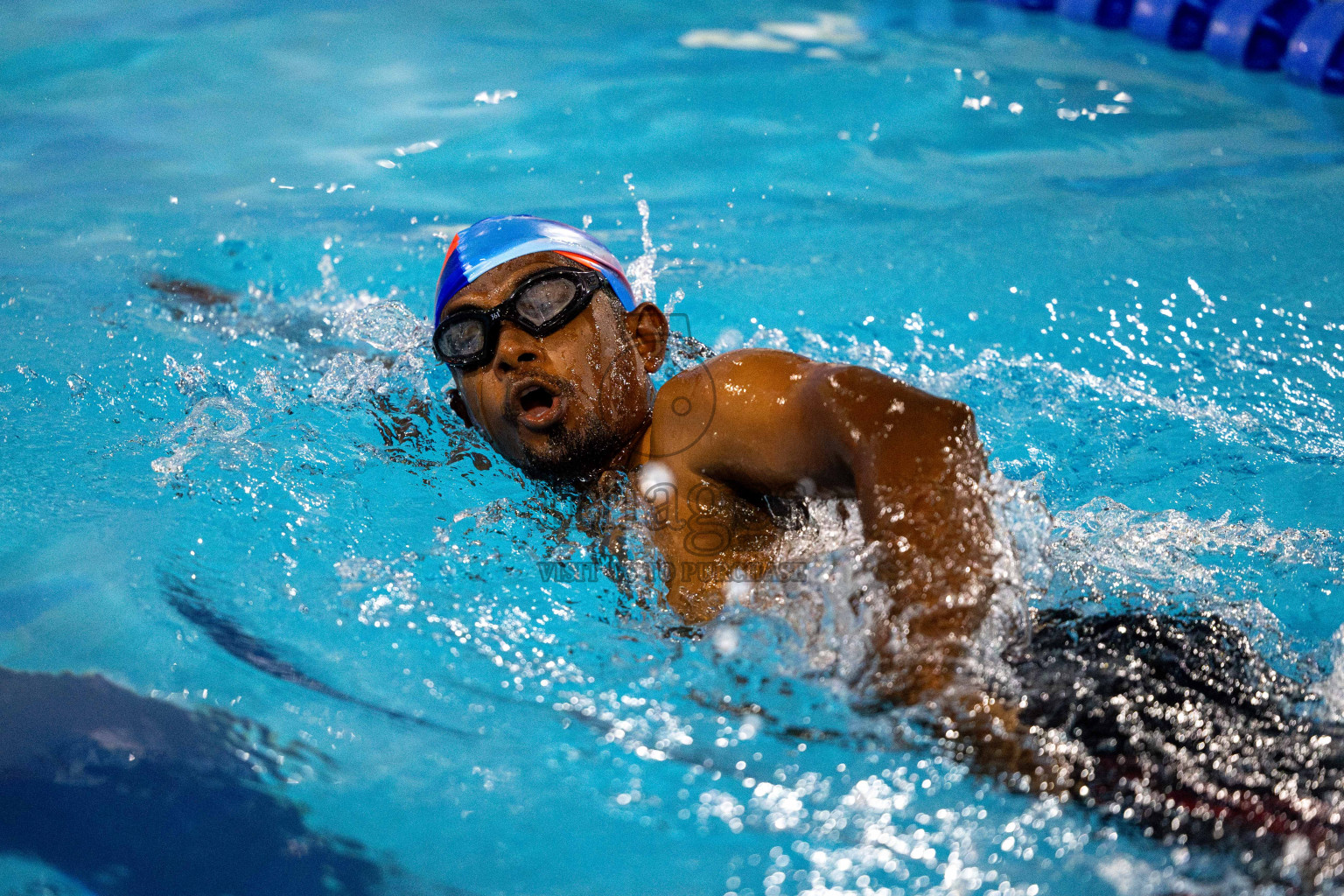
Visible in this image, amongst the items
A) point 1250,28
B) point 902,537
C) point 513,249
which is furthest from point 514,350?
point 1250,28

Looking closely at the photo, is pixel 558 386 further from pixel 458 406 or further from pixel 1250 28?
pixel 1250 28

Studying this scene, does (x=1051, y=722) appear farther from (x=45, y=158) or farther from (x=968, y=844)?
(x=45, y=158)

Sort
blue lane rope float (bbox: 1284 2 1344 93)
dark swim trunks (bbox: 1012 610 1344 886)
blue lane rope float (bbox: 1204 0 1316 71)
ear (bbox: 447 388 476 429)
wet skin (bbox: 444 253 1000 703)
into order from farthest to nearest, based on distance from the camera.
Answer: blue lane rope float (bbox: 1204 0 1316 71) < blue lane rope float (bbox: 1284 2 1344 93) < ear (bbox: 447 388 476 429) < wet skin (bbox: 444 253 1000 703) < dark swim trunks (bbox: 1012 610 1344 886)

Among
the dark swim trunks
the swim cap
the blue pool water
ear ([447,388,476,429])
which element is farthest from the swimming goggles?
the dark swim trunks

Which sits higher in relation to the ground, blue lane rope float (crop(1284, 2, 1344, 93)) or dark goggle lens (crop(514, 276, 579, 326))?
blue lane rope float (crop(1284, 2, 1344, 93))

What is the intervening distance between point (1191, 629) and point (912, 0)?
6.24 m

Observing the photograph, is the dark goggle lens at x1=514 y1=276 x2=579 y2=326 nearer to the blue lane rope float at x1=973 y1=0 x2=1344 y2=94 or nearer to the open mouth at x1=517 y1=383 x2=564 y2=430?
the open mouth at x1=517 y1=383 x2=564 y2=430

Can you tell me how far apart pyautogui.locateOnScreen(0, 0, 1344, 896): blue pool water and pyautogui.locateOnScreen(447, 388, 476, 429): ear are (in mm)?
106

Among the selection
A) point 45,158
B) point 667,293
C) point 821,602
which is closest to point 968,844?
point 821,602

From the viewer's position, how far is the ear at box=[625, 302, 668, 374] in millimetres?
2740

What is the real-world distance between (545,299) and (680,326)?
5.18 feet

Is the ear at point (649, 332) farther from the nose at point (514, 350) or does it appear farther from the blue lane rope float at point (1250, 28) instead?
the blue lane rope float at point (1250, 28)

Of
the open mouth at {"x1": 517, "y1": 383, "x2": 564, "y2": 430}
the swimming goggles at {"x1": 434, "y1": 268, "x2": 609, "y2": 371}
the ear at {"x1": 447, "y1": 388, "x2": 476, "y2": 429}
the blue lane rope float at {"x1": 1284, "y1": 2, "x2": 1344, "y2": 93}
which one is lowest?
the ear at {"x1": 447, "y1": 388, "x2": 476, "y2": 429}

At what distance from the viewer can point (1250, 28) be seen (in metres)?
6.29
